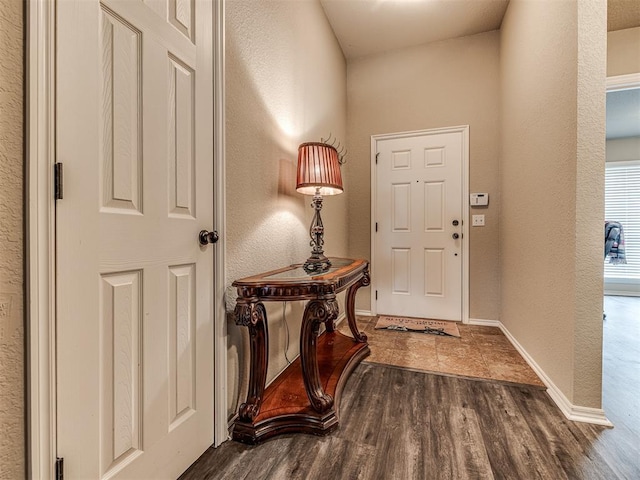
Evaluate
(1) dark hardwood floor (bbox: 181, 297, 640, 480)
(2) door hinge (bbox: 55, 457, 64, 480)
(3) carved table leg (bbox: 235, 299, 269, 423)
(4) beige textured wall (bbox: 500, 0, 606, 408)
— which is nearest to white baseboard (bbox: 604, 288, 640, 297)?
(4) beige textured wall (bbox: 500, 0, 606, 408)

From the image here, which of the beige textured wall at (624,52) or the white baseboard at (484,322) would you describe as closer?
the beige textured wall at (624,52)

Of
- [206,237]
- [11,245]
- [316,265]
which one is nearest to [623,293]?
[316,265]

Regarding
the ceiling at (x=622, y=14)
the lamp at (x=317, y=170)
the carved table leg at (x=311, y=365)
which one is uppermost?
the ceiling at (x=622, y=14)

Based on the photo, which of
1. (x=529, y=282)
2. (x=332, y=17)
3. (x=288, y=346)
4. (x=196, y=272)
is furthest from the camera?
(x=332, y=17)

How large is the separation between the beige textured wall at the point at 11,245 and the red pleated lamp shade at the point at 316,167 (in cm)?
122

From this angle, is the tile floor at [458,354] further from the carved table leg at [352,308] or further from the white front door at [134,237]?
the white front door at [134,237]

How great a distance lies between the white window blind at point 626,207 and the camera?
4539 mm

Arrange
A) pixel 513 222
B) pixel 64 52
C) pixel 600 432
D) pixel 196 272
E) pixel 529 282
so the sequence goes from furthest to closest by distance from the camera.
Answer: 1. pixel 513 222
2. pixel 529 282
3. pixel 600 432
4. pixel 196 272
5. pixel 64 52

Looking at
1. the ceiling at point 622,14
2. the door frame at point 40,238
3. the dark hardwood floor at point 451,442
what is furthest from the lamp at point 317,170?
the ceiling at point 622,14

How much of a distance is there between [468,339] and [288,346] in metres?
1.64

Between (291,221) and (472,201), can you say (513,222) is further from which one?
(291,221)

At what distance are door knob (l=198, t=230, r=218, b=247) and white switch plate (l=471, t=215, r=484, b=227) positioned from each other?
2680 mm

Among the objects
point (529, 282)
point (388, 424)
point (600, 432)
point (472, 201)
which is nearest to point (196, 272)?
point (388, 424)

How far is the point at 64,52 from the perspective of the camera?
0.76 meters
